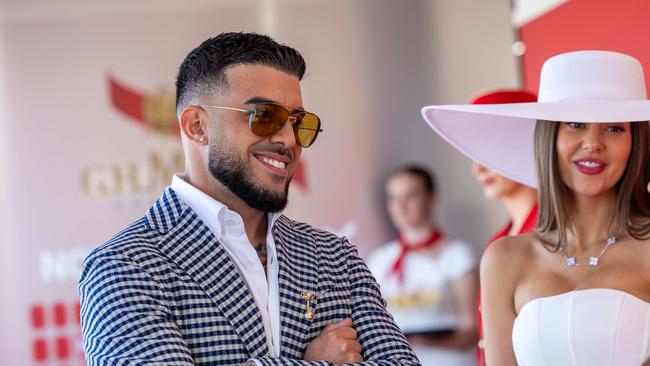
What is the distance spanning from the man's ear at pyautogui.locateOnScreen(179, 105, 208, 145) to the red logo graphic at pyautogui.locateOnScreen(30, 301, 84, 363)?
317 cm

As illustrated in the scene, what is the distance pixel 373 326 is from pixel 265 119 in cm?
52

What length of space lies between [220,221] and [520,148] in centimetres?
150

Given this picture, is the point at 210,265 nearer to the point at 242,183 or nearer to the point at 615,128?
the point at 242,183

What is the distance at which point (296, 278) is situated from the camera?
2.17 meters

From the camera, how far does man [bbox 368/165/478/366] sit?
16.8 ft

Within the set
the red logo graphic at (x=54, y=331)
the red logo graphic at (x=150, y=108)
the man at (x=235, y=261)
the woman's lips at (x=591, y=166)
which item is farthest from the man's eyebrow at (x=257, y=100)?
the red logo graphic at (x=54, y=331)

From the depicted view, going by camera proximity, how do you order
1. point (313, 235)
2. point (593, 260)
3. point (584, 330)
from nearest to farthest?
1. point (313, 235)
2. point (584, 330)
3. point (593, 260)

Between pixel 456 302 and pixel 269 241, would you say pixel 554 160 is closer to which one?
pixel 269 241

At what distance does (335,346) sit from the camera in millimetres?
2082

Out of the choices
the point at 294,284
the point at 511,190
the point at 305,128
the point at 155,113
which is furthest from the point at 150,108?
the point at 294,284

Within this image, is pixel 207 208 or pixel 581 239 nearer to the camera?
pixel 207 208

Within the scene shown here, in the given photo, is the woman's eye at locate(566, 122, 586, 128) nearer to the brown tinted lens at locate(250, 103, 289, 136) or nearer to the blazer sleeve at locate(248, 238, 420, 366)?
the blazer sleeve at locate(248, 238, 420, 366)

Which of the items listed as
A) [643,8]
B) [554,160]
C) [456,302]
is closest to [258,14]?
[456,302]

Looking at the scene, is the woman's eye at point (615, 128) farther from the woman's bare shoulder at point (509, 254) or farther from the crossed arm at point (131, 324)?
the crossed arm at point (131, 324)
